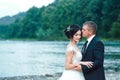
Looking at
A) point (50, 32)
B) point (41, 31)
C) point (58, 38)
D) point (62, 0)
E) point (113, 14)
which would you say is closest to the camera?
Answer: point (113, 14)

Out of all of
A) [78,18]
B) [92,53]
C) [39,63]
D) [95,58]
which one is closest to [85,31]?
[92,53]

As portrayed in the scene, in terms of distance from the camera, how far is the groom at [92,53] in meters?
7.60

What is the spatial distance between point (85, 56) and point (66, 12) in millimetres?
153950

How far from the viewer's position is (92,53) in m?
7.69

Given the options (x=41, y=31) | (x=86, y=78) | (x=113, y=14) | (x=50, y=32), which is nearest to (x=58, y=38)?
(x=50, y=32)

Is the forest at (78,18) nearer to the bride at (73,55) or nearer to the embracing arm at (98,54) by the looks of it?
the bride at (73,55)

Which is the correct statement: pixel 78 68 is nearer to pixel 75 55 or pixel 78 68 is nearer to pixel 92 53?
pixel 75 55

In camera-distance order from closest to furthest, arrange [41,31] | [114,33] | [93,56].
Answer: [93,56] < [114,33] < [41,31]

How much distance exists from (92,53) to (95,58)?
11 cm

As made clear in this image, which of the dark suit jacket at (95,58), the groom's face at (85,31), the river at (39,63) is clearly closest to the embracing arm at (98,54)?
the dark suit jacket at (95,58)

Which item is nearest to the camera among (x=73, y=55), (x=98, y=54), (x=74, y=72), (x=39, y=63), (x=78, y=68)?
(x=98, y=54)

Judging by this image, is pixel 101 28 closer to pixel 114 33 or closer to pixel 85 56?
pixel 114 33

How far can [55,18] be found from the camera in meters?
172

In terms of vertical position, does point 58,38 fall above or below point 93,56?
below
